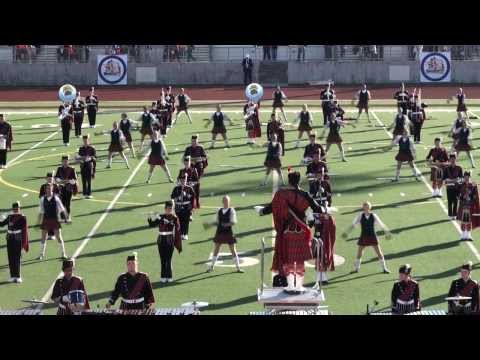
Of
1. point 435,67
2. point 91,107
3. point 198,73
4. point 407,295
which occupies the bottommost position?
point 407,295

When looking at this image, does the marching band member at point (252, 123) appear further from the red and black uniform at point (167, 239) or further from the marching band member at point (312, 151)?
the red and black uniform at point (167, 239)

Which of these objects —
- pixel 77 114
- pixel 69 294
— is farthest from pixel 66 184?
pixel 77 114

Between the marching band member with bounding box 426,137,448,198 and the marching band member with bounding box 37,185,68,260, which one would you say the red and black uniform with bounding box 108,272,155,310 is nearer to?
the marching band member with bounding box 37,185,68,260

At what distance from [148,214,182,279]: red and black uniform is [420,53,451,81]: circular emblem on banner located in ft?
127

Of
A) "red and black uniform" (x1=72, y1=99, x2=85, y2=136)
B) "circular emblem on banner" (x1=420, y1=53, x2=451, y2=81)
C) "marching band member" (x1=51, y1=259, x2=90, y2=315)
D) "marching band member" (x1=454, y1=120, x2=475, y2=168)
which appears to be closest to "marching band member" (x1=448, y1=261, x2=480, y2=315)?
"marching band member" (x1=51, y1=259, x2=90, y2=315)

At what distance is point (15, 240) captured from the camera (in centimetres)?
2180

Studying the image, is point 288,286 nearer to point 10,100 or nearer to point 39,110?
point 39,110

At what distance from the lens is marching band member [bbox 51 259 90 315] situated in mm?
16547

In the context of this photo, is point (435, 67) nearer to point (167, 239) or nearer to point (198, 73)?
point (198, 73)

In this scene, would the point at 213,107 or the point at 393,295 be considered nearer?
the point at 393,295

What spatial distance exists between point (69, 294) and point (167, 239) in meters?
5.03

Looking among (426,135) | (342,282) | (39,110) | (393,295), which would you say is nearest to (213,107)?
(39,110)
